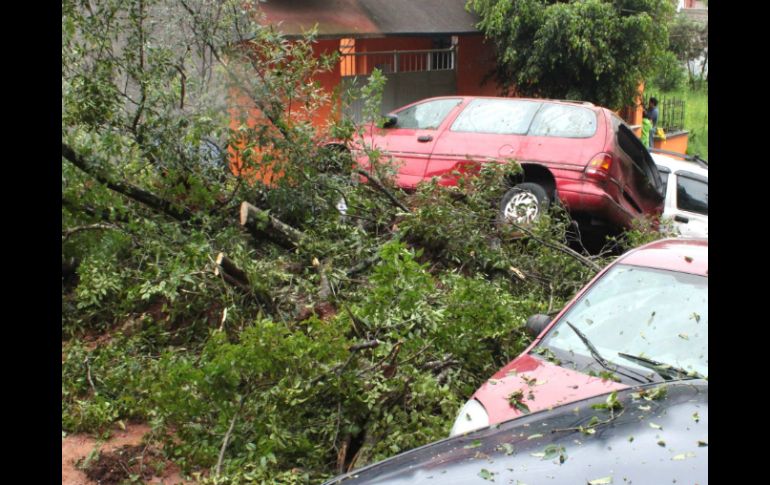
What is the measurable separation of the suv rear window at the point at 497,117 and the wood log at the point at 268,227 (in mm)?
3497

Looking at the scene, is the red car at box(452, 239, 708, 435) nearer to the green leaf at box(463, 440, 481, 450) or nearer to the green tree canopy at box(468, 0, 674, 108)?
the green leaf at box(463, 440, 481, 450)

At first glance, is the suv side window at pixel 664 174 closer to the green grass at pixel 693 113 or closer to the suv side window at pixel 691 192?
the suv side window at pixel 691 192

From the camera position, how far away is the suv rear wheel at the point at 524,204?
7484mm

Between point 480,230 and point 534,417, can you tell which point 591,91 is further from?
point 534,417

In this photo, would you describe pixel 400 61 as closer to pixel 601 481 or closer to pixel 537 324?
pixel 537 324

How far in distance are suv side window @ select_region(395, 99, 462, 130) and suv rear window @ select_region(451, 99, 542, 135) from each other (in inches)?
10.7

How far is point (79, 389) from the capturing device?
18.5 ft

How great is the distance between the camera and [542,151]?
29.8ft

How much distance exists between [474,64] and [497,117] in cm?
892

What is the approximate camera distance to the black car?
254 cm

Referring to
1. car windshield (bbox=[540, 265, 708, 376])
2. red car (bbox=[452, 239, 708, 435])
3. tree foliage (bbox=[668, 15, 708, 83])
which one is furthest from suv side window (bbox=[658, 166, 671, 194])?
tree foliage (bbox=[668, 15, 708, 83])

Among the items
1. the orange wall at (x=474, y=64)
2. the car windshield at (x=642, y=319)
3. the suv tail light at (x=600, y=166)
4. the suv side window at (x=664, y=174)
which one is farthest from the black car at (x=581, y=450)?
the orange wall at (x=474, y=64)
